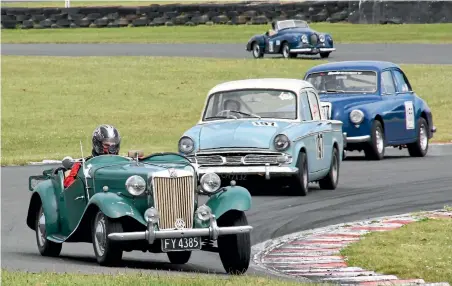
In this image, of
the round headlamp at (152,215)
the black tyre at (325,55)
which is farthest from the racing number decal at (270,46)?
the round headlamp at (152,215)

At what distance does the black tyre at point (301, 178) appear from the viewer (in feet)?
50.1

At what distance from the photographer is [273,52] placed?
4025 cm

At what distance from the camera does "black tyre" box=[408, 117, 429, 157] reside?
20984 mm

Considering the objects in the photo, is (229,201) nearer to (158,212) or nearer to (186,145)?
(158,212)

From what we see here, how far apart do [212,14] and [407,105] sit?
3343cm

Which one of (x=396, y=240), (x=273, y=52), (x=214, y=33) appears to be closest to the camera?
(x=396, y=240)

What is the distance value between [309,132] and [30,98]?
17.1m

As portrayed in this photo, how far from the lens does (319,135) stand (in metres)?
16.0

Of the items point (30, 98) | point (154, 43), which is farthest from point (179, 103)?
point (154, 43)

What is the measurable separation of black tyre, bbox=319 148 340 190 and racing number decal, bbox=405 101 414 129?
423 centimetres

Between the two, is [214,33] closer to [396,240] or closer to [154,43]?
[154,43]

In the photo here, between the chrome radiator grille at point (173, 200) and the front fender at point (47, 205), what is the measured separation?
4.96 feet

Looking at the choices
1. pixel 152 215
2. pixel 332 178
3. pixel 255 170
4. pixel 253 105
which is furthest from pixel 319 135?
pixel 152 215

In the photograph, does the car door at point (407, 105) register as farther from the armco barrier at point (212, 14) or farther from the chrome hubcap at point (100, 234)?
the armco barrier at point (212, 14)
